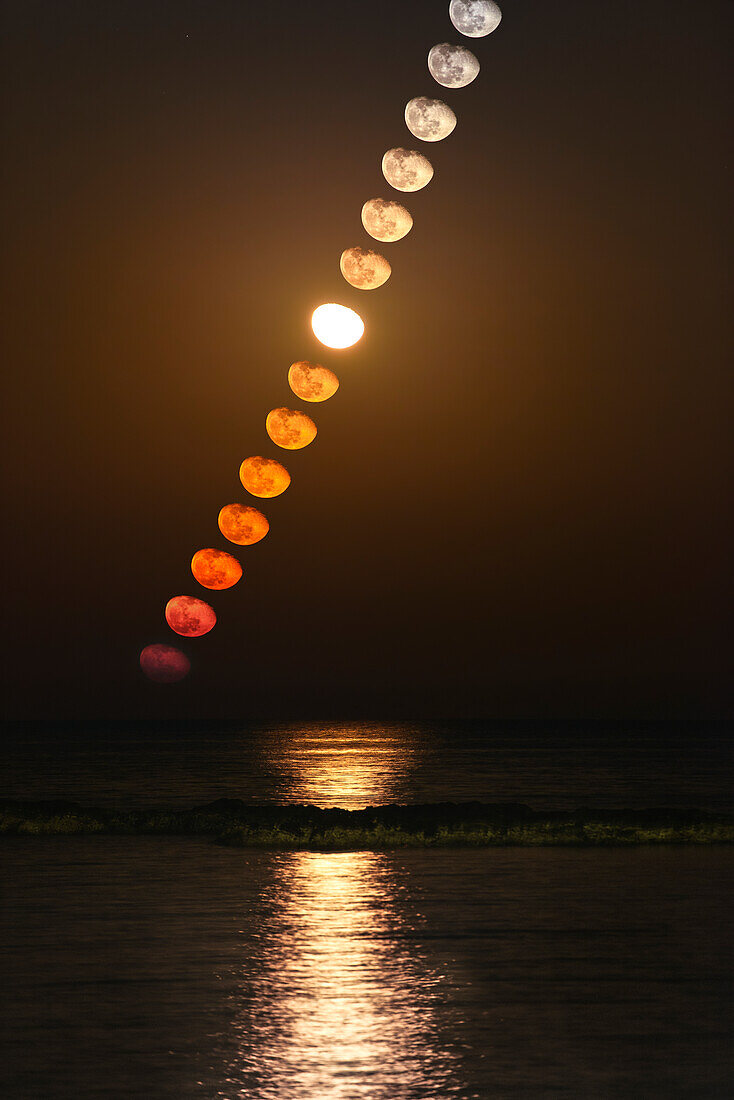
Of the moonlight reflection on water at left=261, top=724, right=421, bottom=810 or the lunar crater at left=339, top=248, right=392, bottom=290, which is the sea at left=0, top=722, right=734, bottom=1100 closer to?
the lunar crater at left=339, top=248, right=392, bottom=290

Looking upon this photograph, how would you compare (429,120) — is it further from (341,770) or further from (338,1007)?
(341,770)

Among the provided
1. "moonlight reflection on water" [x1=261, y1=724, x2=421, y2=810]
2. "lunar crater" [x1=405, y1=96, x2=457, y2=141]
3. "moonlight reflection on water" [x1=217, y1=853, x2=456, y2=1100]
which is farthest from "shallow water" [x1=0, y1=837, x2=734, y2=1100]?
"moonlight reflection on water" [x1=261, y1=724, x2=421, y2=810]

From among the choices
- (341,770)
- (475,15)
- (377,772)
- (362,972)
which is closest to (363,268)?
(475,15)

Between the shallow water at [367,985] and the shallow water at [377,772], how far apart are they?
81.3 ft

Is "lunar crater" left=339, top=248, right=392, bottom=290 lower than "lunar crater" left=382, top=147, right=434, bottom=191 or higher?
lower

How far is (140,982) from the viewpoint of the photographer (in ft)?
39.2

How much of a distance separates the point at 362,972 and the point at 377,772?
178ft

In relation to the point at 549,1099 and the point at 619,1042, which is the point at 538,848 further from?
the point at 549,1099

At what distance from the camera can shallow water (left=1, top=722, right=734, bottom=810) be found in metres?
48.2

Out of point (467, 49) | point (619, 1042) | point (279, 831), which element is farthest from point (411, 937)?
point (279, 831)

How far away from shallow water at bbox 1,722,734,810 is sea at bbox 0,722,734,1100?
72.1ft

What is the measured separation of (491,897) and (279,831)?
10.3 m

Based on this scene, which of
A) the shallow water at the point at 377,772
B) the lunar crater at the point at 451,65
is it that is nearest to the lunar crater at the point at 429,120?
the lunar crater at the point at 451,65

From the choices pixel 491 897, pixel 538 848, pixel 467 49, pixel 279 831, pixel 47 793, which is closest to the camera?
pixel 467 49
